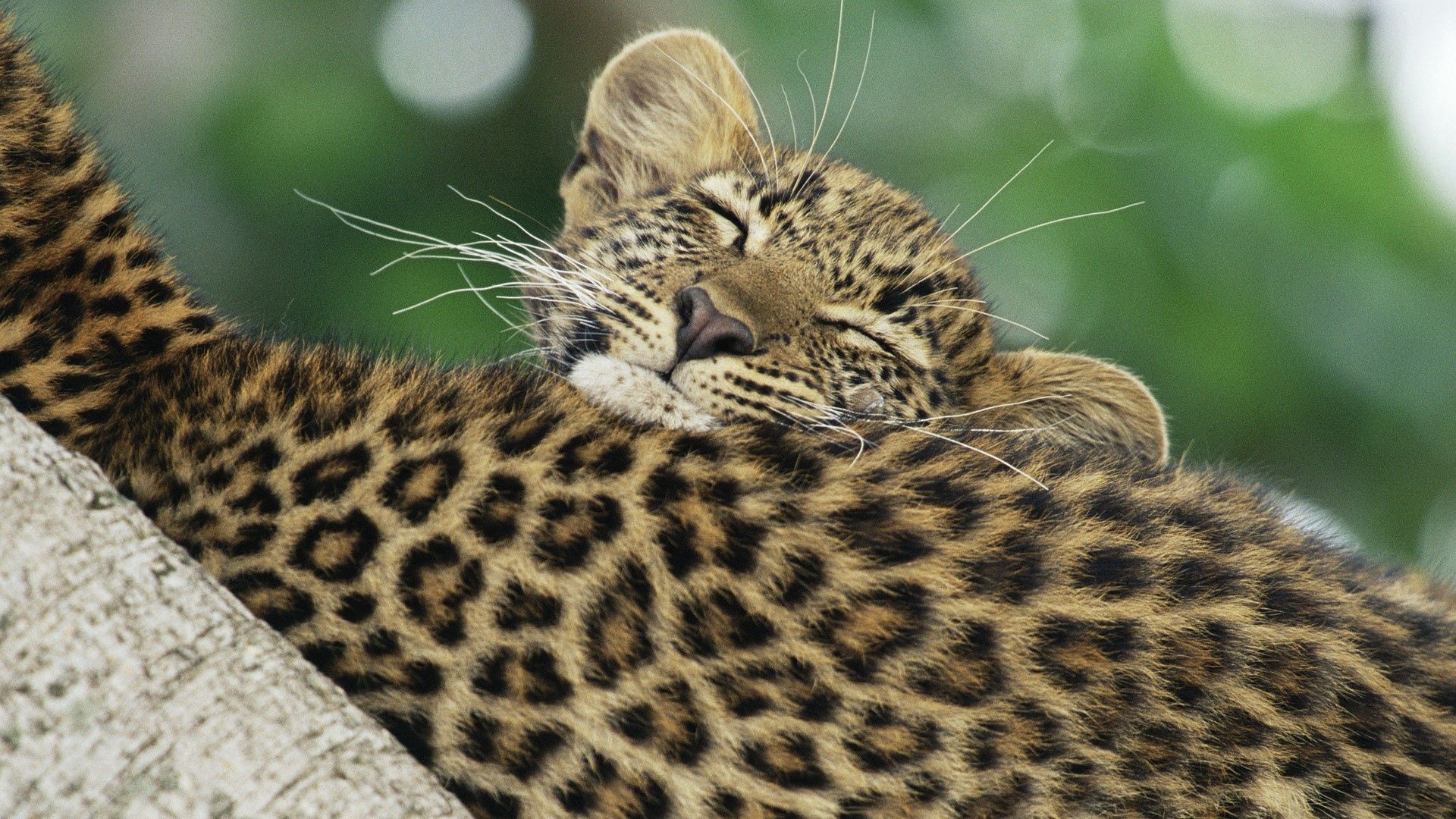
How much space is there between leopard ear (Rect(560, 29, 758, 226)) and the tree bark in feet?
13.4

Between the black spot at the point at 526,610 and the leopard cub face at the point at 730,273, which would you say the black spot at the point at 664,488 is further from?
the leopard cub face at the point at 730,273

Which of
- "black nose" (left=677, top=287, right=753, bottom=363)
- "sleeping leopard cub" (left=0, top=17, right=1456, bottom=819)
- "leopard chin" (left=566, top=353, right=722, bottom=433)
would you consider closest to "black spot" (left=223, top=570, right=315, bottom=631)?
"sleeping leopard cub" (left=0, top=17, right=1456, bottom=819)

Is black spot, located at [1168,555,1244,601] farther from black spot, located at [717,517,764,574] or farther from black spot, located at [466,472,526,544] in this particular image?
black spot, located at [466,472,526,544]

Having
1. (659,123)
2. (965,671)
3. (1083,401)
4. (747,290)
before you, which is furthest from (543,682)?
(659,123)

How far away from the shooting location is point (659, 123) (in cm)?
645

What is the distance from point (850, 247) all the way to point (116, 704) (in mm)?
3917

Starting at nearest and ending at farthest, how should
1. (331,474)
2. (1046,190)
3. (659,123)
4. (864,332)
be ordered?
(331,474) < (864,332) < (659,123) < (1046,190)

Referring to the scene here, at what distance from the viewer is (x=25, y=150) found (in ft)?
12.5

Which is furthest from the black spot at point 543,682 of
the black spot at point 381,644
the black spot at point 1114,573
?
the black spot at point 1114,573

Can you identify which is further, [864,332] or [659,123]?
[659,123]

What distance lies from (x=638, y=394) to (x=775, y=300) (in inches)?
34.9

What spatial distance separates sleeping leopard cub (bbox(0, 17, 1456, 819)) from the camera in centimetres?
320

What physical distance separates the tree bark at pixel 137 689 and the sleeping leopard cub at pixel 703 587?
0.82 meters

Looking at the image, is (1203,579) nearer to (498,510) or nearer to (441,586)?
(498,510)
